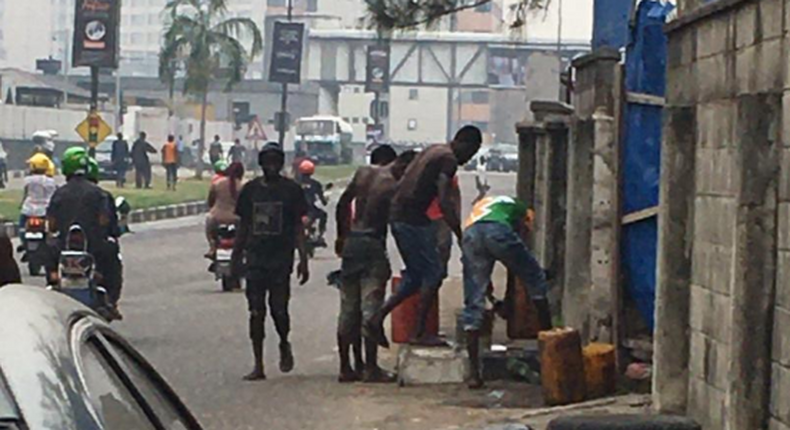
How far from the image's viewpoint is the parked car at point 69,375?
2.88 metres

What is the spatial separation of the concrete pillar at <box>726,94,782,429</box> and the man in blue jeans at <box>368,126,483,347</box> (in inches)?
188

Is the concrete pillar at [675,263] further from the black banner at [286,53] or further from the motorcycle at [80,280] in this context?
the black banner at [286,53]

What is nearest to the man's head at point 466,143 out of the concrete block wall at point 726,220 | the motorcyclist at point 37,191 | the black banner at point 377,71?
the concrete block wall at point 726,220

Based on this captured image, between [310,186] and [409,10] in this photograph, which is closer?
[409,10]

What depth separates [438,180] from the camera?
1342 cm

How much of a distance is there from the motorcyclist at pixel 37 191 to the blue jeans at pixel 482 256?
429 inches

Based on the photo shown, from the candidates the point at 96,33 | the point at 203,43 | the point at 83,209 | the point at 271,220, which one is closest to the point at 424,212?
the point at 271,220

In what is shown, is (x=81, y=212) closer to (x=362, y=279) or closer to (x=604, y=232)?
(x=362, y=279)

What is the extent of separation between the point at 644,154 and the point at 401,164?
2432 millimetres

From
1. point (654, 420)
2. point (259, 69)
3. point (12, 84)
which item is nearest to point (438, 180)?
point (654, 420)

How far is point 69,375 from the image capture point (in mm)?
3088

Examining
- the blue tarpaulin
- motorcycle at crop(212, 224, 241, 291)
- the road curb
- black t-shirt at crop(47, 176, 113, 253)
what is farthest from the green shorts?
the road curb

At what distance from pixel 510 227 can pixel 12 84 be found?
93.7 meters

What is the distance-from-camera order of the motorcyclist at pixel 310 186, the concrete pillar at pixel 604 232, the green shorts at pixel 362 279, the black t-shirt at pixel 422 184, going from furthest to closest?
the motorcyclist at pixel 310 186 < the green shorts at pixel 362 279 < the black t-shirt at pixel 422 184 < the concrete pillar at pixel 604 232
